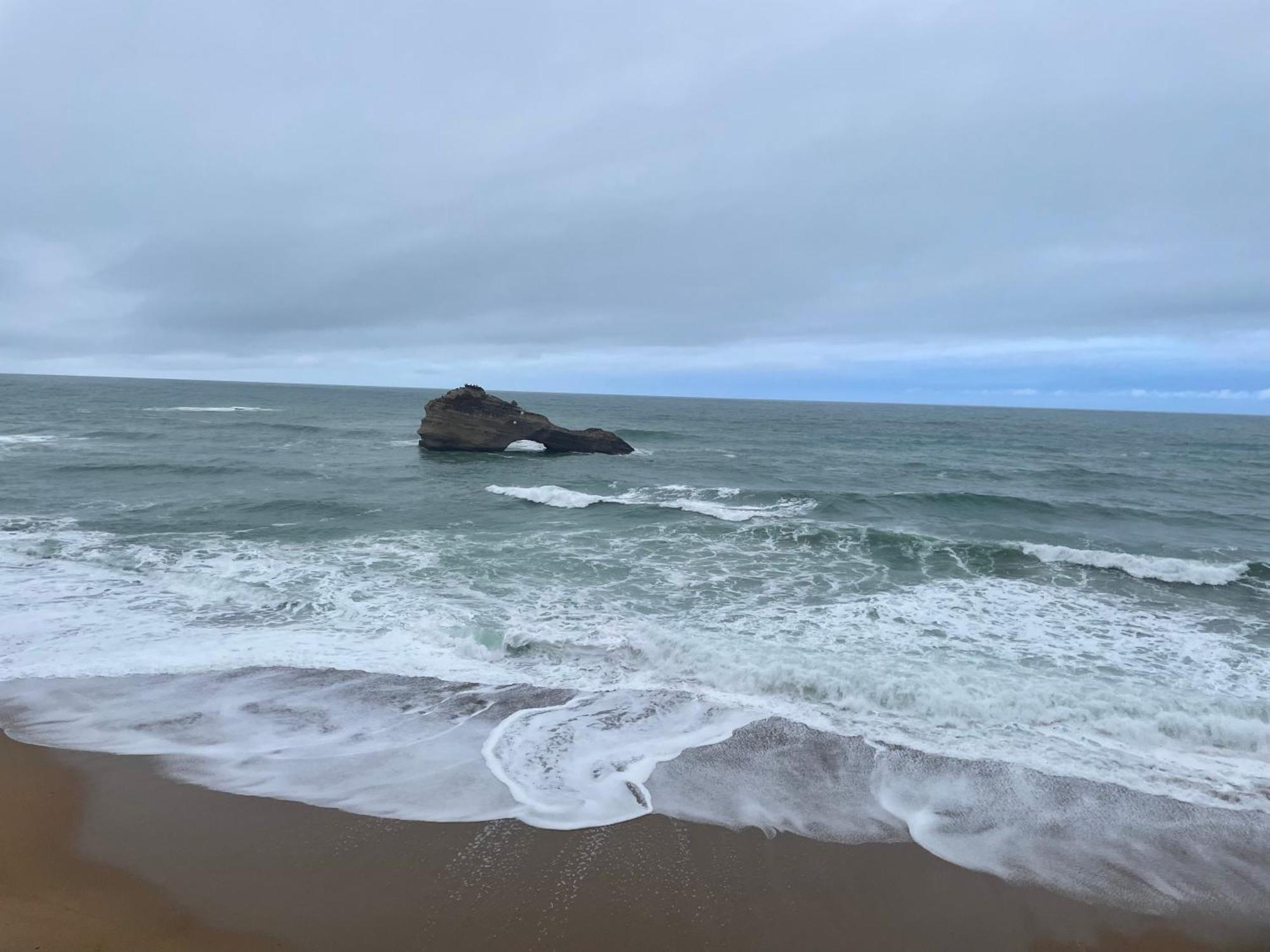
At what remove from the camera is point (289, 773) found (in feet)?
24.5

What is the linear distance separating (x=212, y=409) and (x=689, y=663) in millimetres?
83047

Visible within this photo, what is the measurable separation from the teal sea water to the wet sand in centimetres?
35

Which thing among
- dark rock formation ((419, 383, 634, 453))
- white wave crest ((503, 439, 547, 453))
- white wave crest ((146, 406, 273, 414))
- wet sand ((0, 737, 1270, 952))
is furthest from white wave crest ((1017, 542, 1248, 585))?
white wave crest ((146, 406, 273, 414))

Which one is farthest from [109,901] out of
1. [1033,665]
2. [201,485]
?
[201,485]

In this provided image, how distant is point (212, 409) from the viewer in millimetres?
77000

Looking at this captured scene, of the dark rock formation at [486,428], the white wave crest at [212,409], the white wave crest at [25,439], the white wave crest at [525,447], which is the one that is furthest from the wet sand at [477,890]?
the white wave crest at [212,409]

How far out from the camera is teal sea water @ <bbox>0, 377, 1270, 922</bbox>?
7.17 metres

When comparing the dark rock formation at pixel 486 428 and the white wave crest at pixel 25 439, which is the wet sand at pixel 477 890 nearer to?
the dark rock formation at pixel 486 428

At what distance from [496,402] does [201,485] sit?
17.1m

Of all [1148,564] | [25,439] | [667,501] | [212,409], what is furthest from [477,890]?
[212,409]

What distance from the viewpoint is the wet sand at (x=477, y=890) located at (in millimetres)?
5398

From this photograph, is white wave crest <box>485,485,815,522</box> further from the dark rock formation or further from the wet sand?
the wet sand

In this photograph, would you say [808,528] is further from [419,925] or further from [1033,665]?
[419,925]

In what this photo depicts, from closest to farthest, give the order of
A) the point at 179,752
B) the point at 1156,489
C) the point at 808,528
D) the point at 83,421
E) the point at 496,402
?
the point at 179,752 → the point at 808,528 → the point at 1156,489 → the point at 496,402 → the point at 83,421
